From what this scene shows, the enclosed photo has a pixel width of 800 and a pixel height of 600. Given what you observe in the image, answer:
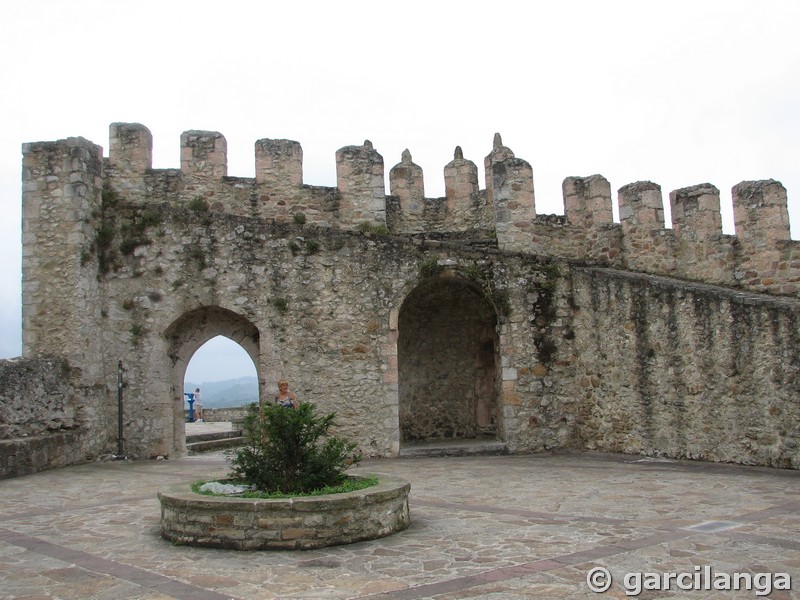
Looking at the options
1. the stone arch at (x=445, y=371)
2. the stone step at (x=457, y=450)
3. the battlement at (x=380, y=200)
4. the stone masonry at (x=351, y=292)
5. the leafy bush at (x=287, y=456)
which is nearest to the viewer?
the leafy bush at (x=287, y=456)

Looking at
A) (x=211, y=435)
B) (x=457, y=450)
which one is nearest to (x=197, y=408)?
(x=211, y=435)

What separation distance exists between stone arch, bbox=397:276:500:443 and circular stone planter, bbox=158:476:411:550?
8.23 metres

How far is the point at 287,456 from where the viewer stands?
21.6ft

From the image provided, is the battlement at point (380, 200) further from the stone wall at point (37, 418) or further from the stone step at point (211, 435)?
the stone step at point (211, 435)

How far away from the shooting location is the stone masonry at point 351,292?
11625mm

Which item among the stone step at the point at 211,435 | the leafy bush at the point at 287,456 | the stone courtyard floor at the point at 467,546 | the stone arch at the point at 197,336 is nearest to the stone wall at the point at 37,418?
the stone courtyard floor at the point at 467,546

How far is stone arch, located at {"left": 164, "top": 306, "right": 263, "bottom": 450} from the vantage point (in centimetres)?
1262

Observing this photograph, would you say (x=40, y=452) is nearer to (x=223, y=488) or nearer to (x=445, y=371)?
(x=223, y=488)

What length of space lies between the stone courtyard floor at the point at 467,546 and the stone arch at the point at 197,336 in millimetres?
3362

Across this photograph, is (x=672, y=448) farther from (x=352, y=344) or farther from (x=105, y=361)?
(x=105, y=361)

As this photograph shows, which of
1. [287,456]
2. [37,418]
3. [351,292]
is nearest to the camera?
[287,456]

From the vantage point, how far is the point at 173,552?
5.80m

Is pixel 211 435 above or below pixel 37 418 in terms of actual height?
below

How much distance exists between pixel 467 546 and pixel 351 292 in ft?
23.0
